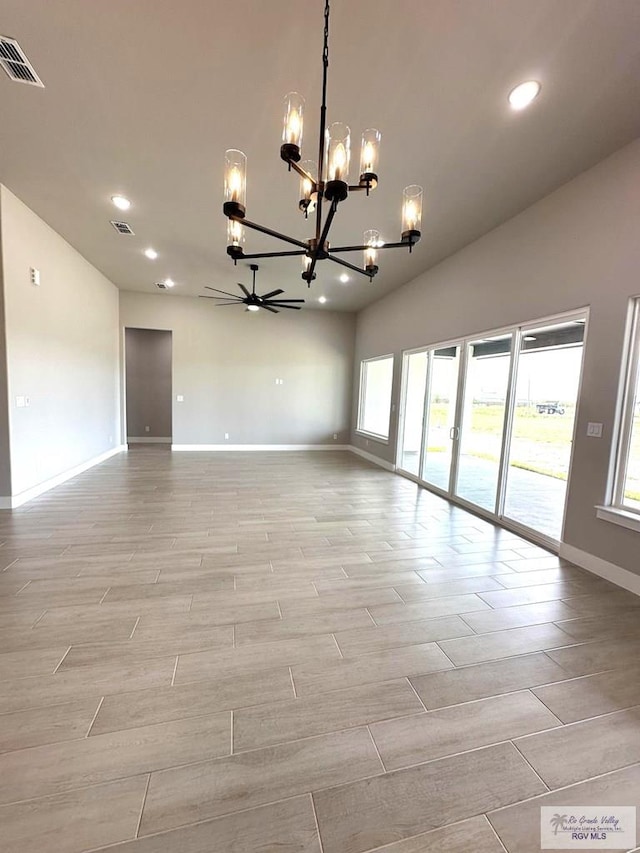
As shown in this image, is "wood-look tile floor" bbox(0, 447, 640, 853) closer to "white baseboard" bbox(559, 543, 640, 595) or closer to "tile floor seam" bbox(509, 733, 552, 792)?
"tile floor seam" bbox(509, 733, 552, 792)

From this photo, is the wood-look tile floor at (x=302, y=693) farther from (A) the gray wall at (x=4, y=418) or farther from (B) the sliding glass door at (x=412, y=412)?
(B) the sliding glass door at (x=412, y=412)

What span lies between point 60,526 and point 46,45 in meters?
3.75

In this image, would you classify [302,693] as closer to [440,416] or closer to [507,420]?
[507,420]

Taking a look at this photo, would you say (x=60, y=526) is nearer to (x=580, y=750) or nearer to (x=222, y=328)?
(x=580, y=750)

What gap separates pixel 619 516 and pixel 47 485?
6.36 meters

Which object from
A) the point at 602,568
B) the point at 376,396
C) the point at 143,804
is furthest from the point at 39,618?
the point at 376,396

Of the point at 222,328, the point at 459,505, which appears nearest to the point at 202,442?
the point at 222,328

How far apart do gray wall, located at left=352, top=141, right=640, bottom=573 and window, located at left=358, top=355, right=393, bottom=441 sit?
312 cm

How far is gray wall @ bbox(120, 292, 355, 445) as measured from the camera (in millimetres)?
7859

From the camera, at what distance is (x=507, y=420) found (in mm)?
4109

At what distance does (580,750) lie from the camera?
148 cm

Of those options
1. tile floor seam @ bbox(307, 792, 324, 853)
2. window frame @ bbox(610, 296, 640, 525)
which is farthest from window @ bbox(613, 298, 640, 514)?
tile floor seam @ bbox(307, 792, 324, 853)

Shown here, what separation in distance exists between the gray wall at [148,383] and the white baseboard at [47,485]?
2.24 meters

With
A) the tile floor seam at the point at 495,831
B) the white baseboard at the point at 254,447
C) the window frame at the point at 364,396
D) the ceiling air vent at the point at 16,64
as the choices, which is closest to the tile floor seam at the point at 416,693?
the tile floor seam at the point at 495,831
